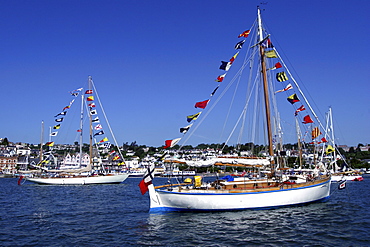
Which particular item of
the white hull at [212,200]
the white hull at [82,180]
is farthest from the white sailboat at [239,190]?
the white hull at [82,180]

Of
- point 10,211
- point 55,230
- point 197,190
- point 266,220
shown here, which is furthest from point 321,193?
point 10,211

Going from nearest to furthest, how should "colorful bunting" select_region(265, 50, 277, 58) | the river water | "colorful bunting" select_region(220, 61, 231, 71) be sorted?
the river water → "colorful bunting" select_region(220, 61, 231, 71) → "colorful bunting" select_region(265, 50, 277, 58)

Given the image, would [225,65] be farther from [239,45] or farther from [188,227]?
[188,227]

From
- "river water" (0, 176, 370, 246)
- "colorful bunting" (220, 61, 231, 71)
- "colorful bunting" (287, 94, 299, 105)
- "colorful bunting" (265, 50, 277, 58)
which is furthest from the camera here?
"colorful bunting" (265, 50, 277, 58)

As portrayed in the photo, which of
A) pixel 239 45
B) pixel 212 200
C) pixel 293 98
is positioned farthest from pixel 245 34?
pixel 212 200

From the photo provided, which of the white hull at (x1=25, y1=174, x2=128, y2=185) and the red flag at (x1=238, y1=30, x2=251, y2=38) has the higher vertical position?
the red flag at (x1=238, y1=30, x2=251, y2=38)

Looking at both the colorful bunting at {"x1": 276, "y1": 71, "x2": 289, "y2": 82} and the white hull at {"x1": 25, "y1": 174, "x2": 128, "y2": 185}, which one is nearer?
the colorful bunting at {"x1": 276, "y1": 71, "x2": 289, "y2": 82}

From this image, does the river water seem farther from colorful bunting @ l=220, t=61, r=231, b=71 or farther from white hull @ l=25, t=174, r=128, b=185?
white hull @ l=25, t=174, r=128, b=185

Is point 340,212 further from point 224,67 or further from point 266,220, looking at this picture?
point 224,67

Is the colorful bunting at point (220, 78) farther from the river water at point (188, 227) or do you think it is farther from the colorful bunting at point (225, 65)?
the river water at point (188, 227)

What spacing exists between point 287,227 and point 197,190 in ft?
24.1

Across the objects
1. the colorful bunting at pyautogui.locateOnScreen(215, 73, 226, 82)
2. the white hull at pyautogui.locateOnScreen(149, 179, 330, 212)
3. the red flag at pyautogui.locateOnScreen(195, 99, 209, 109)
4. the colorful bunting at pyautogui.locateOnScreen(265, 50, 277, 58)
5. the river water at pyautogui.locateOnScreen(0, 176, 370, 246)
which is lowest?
the river water at pyautogui.locateOnScreen(0, 176, 370, 246)

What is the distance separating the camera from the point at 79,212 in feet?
99.1

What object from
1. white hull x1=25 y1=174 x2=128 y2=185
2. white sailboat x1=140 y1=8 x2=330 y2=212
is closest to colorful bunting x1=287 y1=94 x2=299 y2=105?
white sailboat x1=140 y1=8 x2=330 y2=212
